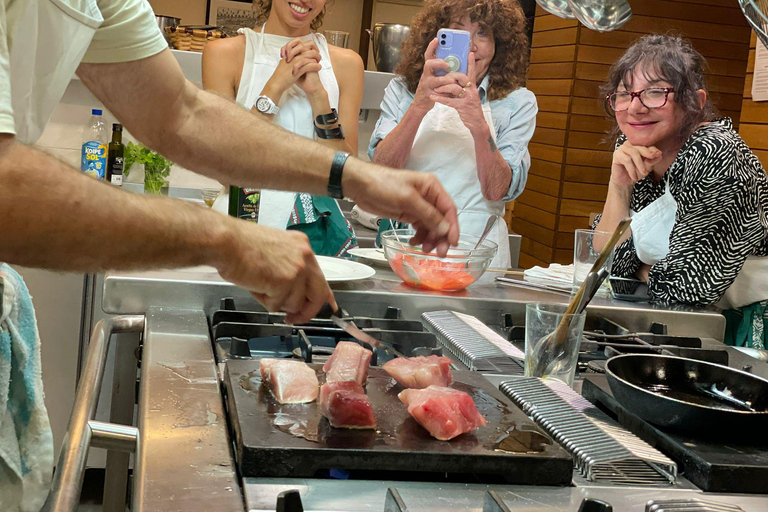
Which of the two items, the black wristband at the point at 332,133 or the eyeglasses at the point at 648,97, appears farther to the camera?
the black wristband at the point at 332,133

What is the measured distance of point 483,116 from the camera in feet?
8.93

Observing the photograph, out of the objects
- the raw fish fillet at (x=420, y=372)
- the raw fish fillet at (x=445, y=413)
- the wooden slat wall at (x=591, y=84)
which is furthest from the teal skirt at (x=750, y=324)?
the wooden slat wall at (x=591, y=84)

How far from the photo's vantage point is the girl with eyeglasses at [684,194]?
214 centimetres

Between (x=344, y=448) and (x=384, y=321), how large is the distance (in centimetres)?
66

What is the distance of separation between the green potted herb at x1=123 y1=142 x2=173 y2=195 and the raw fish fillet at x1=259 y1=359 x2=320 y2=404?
2.65 meters

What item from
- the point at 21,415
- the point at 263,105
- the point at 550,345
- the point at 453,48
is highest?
the point at 453,48

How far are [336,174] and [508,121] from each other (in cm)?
164

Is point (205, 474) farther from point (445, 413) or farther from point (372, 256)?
point (372, 256)

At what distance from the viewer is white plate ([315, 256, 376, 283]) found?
178 centimetres

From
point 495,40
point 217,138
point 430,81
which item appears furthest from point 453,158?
point 217,138

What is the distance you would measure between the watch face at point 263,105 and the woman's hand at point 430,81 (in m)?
0.51

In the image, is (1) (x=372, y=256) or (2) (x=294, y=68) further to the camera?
(2) (x=294, y=68)

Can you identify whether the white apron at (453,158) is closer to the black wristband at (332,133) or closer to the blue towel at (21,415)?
the black wristband at (332,133)

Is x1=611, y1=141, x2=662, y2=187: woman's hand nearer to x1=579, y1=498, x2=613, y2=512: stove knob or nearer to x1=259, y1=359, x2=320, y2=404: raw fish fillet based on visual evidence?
x1=259, y1=359, x2=320, y2=404: raw fish fillet
